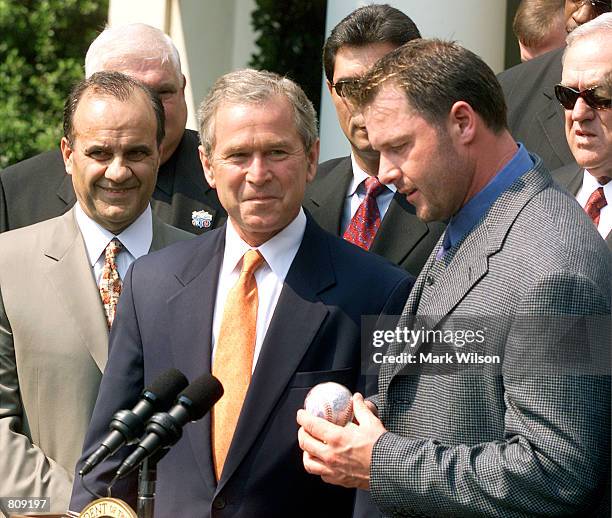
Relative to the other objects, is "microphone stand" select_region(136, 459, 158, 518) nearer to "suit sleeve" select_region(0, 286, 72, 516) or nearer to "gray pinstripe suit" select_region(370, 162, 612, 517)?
"gray pinstripe suit" select_region(370, 162, 612, 517)

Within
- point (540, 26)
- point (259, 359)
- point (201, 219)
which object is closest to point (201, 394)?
point (259, 359)

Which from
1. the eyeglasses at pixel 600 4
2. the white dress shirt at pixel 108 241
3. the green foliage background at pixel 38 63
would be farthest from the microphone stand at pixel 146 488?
the green foliage background at pixel 38 63

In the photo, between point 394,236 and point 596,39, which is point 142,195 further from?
point 596,39

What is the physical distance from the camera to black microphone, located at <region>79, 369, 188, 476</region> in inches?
126

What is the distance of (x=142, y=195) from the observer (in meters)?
4.84

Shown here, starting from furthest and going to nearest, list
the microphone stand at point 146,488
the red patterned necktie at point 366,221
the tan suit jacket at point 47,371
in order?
the red patterned necktie at point 366,221
the tan suit jacket at point 47,371
the microphone stand at point 146,488

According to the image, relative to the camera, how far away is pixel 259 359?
3.93m

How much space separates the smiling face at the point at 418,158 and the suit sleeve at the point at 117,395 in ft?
3.44

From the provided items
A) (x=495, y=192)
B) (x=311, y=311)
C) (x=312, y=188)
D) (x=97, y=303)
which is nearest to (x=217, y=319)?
(x=311, y=311)

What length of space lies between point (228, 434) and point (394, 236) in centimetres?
144

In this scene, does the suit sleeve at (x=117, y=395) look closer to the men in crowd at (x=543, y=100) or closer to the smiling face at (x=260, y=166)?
the smiling face at (x=260, y=166)

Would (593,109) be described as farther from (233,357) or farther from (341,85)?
(233,357)

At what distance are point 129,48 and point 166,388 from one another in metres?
2.63

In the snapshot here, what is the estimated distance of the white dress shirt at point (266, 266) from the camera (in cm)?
409
